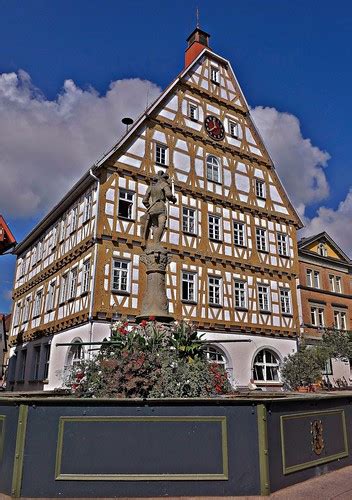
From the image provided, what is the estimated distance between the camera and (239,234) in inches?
948

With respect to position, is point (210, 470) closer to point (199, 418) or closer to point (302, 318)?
point (199, 418)

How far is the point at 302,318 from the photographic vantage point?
2556 centimetres

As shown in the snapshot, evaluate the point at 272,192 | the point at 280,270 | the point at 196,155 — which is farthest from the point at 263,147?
the point at 280,270

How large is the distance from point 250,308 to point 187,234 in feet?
16.4

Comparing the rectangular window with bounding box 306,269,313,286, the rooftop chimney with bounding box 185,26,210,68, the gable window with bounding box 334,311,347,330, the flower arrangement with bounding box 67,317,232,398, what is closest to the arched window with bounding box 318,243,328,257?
the rectangular window with bounding box 306,269,313,286

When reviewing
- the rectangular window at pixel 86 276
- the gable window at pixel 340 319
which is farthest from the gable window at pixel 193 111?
the gable window at pixel 340 319

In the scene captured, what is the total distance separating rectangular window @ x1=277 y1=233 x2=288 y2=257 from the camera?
25.5 meters

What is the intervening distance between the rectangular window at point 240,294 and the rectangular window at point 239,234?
2.06 metres

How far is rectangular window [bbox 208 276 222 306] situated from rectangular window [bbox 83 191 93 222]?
645cm

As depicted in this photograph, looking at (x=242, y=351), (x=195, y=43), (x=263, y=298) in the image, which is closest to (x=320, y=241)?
(x=263, y=298)

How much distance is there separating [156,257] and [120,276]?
10797mm

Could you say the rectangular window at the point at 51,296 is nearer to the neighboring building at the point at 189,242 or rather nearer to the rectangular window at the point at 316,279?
the neighboring building at the point at 189,242

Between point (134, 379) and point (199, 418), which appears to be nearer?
point (199, 418)

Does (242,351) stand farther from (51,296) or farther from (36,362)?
(36,362)
